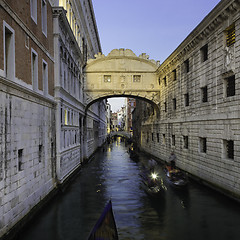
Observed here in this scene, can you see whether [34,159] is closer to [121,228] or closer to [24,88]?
[24,88]

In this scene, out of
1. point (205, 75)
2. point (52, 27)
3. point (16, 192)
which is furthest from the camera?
point (205, 75)

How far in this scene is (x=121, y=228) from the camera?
9680mm

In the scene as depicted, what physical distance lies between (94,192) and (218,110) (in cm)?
851

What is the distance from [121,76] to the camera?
26625mm

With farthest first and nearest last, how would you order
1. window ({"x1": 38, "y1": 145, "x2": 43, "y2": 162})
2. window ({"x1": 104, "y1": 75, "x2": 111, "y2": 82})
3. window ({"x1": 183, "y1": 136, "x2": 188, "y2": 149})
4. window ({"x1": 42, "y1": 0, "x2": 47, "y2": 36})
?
1. window ({"x1": 104, "y1": 75, "x2": 111, "y2": 82})
2. window ({"x1": 183, "y1": 136, "x2": 188, "y2": 149})
3. window ({"x1": 42, "y1": 0, "x2": 47, "y2": 36})
4. window ({"x1": 38, "y1": 145, "x2": 43, "y2": 162})

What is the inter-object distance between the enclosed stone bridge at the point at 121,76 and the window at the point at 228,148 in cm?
1425

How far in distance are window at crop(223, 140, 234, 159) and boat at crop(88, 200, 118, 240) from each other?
8671mm

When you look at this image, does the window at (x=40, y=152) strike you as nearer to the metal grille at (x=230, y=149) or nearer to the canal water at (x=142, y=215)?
the canal water at (x=142, y=215)

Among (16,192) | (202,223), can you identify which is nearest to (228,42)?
(202,223)

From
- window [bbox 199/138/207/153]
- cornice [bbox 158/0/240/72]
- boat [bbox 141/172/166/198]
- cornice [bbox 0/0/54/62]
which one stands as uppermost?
cornice [bbox 158/0/240/72]

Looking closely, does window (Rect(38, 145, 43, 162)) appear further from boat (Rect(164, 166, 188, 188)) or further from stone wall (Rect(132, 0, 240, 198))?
stone wall (Rect(132, 0, 240, 198))

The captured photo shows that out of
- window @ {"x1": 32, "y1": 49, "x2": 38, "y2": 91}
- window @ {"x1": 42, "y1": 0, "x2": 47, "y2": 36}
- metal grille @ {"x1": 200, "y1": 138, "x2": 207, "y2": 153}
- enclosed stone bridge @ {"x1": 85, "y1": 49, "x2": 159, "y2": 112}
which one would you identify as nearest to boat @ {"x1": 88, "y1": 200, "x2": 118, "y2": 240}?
window @ {"x1": 32, "y1": 49, "x2": 38, "y2": 91}

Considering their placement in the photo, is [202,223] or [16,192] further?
[202,223]

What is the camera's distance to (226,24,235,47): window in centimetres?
1277
